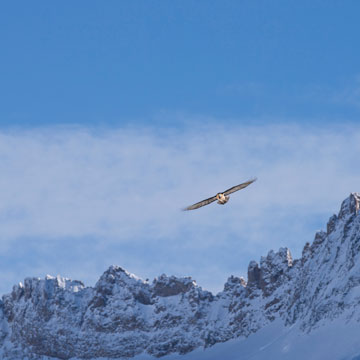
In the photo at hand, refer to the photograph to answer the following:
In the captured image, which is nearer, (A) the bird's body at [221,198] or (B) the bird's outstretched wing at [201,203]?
(B) the bird's outstretched wing at [201,203]

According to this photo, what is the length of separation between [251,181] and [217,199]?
3187mm

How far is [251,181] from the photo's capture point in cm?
6253

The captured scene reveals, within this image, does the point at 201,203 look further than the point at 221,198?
No

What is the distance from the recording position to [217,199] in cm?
6456

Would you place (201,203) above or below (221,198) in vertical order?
below

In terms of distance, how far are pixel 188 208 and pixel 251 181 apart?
4.48 m

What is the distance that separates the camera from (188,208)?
62.9 m

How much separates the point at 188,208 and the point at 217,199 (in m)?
2.61

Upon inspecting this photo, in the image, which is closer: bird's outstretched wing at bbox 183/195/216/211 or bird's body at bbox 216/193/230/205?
bird's outstretched wing at bbox 183/195/216/211
